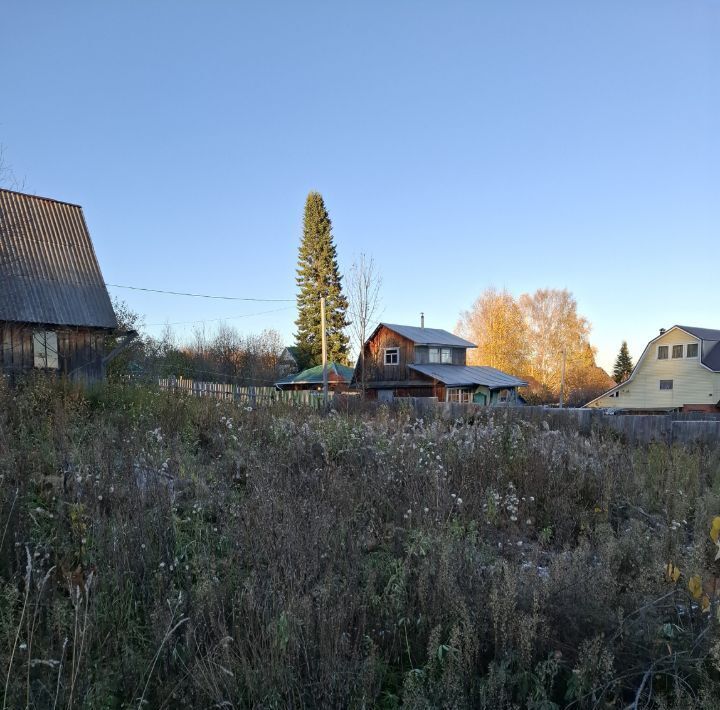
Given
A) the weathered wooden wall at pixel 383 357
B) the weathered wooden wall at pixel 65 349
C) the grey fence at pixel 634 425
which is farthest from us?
the weathered wooden wall at pixel 383 357

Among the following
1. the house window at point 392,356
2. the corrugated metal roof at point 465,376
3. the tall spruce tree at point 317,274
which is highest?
the tall spruce tree at point 317,274

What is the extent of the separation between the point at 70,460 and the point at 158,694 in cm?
272

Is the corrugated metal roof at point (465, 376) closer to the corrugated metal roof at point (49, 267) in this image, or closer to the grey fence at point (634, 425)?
the grey fence at point (634, 425)

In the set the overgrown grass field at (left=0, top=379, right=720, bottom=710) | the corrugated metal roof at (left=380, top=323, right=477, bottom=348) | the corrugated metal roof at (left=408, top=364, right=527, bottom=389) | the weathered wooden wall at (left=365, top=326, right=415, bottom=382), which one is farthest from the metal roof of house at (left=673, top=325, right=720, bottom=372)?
the overgrown grass field at (left=0, top=379, right=720, bottom=710)

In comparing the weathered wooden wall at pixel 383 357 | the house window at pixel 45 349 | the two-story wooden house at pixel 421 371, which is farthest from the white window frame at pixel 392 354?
the house window at pixel 45 349

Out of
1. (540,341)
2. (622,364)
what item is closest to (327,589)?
(540,341)

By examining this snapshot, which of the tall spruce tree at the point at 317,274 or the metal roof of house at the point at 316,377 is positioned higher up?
the tall spruce tree at the point at 317,274

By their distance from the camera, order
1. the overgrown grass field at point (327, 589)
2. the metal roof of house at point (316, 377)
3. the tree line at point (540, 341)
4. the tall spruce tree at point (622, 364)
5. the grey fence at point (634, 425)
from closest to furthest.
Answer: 1. the overgrown grass field at point (327, 589)
2. the grey fence at point (634, 425)
3. the metal roof of house at point (316, 377)
4. the tree line at point (540, 341)
5. the tall spruce tree at point (622, 364)

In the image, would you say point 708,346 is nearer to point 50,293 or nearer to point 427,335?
point 427,335

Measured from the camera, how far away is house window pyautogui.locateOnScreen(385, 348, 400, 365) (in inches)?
1374

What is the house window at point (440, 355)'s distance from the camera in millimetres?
35281

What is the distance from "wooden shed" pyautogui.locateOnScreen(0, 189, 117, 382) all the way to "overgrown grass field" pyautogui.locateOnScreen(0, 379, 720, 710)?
11.2 m

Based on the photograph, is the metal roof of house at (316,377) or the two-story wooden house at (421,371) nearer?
the two-story wooden house at (421,371)

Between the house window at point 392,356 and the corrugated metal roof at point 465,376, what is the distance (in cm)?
131
